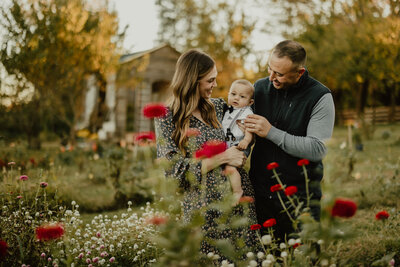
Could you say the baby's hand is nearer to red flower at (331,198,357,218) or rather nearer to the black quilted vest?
the black quilted vest

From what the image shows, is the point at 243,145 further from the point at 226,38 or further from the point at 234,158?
the point at 226,38

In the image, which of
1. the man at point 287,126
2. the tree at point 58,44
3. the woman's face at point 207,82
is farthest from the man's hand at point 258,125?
the tree at point 58,44

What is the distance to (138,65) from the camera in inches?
489

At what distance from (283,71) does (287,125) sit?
0.43 m

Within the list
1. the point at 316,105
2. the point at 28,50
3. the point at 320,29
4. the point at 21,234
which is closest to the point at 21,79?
the point at 28,50

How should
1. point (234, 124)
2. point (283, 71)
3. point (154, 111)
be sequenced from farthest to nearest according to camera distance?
point (234, 124) → point (283, 71) → point (154, 111)

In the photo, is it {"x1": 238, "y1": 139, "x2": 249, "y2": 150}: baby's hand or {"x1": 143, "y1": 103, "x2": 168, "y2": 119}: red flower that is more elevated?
{"x1": 143, "y1": 103, "x2": 168, "y2": 119}: red flower

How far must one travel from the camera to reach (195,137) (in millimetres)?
2785

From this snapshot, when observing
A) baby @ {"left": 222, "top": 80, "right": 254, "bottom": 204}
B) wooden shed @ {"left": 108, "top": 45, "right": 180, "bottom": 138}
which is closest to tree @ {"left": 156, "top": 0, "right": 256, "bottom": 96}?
wooden shed @ {"left": 108, "top": 45, "right": 180, "bottom": 138}

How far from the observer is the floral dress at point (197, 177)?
106 inches

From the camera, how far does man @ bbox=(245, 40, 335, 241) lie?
2719mm

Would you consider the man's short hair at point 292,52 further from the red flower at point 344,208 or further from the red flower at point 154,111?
the red flower at point 344,208

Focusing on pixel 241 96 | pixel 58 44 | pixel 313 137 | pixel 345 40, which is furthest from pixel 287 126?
pixel 345 40

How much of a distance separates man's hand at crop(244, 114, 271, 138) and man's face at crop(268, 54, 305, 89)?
0.32 m
